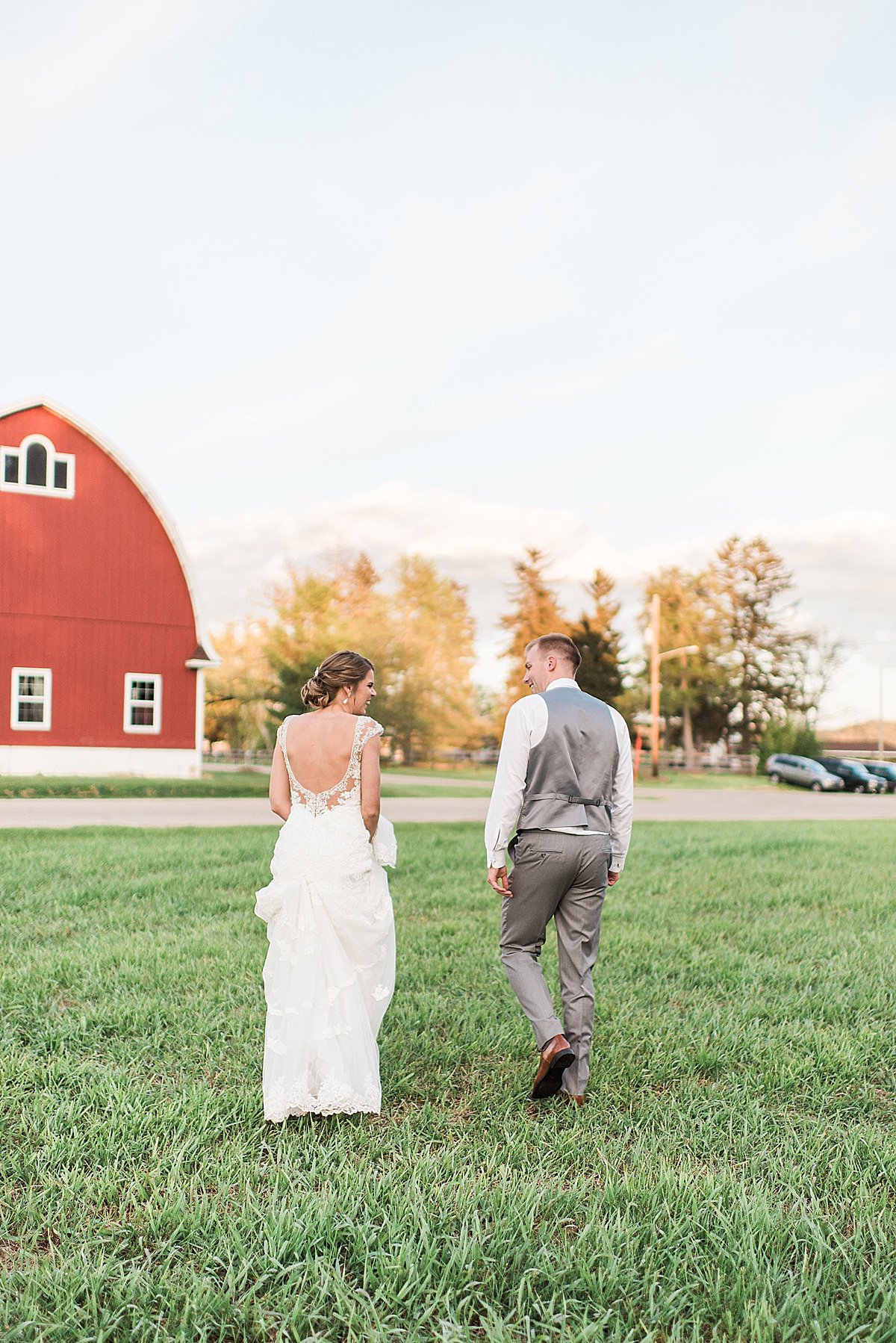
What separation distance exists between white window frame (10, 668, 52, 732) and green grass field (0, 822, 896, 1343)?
21.2 meters

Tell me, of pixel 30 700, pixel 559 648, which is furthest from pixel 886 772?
pixel 559 648

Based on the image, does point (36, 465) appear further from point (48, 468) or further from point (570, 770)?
point (570, 770)

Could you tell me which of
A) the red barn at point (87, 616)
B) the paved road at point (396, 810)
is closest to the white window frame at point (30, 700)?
the red barn at point (87, 616)

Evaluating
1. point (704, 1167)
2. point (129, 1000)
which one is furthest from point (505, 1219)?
point (129, 1000)

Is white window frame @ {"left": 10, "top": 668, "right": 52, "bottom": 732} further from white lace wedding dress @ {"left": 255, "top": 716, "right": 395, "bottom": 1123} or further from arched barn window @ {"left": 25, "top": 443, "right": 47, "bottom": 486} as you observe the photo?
white lace wedding dress @ {"left": 255, "top": 716, "right": 395, "bottom": 1123}

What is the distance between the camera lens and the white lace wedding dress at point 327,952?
438cm

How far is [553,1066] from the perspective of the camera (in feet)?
15.0

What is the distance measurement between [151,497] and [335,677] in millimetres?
26182

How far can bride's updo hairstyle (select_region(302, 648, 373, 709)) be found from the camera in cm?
476

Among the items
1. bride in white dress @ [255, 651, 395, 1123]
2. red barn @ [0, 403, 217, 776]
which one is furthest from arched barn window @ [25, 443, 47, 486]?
bride in white dress @ [255, 651, 395, 1123]

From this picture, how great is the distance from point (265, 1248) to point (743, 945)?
5959mm

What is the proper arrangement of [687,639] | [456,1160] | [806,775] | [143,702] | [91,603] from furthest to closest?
1. [687,639]
2. [806,775]
3. [143,702]
4. [91,603]
5. [456,1160]

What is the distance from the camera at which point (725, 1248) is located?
3.28 meters

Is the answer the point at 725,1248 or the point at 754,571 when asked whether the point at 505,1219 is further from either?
the point at 754,571
